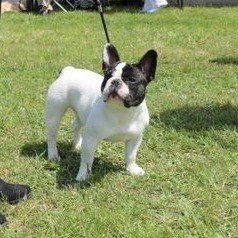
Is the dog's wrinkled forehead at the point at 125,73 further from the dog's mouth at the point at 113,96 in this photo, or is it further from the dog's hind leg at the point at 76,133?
the dog's hind leg at the point at 76,133

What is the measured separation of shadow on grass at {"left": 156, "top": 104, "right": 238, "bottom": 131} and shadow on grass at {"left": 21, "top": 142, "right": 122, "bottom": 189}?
3.49 ft

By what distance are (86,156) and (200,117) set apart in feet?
6.18

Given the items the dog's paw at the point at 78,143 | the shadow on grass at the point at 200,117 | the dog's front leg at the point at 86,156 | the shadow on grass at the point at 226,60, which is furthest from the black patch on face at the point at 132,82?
the shadow on grass at the point at 226,60

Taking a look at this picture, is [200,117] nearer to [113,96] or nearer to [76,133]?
[76,133]

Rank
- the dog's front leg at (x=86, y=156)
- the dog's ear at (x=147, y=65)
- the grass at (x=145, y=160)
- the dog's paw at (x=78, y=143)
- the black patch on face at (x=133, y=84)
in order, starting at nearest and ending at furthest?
the grass at (x=145, y=160) → the black patch on face at (x=133, y=84) → the dog's ear at (x=147, y=65) → the dog's front leg at (x=86, y=156) → the dog's paw at (x=78, y=143)

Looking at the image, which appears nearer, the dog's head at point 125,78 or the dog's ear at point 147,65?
the dog's head at point 125,78

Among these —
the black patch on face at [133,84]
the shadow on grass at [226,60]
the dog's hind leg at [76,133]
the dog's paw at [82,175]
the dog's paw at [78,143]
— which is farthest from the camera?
the shadow on grass at [226,60]

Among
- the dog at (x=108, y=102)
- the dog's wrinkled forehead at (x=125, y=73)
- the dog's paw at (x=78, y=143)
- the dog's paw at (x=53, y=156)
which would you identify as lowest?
the dog's paw at (x=78, y=143)

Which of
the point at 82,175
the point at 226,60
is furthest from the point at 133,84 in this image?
the point at 226,60

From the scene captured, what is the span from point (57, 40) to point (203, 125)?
587 centimetres

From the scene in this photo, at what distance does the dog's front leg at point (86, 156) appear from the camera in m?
3.93

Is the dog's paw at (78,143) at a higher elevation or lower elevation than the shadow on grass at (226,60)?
higher

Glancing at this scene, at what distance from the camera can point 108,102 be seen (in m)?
3.70

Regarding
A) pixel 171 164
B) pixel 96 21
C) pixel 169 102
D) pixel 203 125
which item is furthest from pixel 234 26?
pixel 171 164
